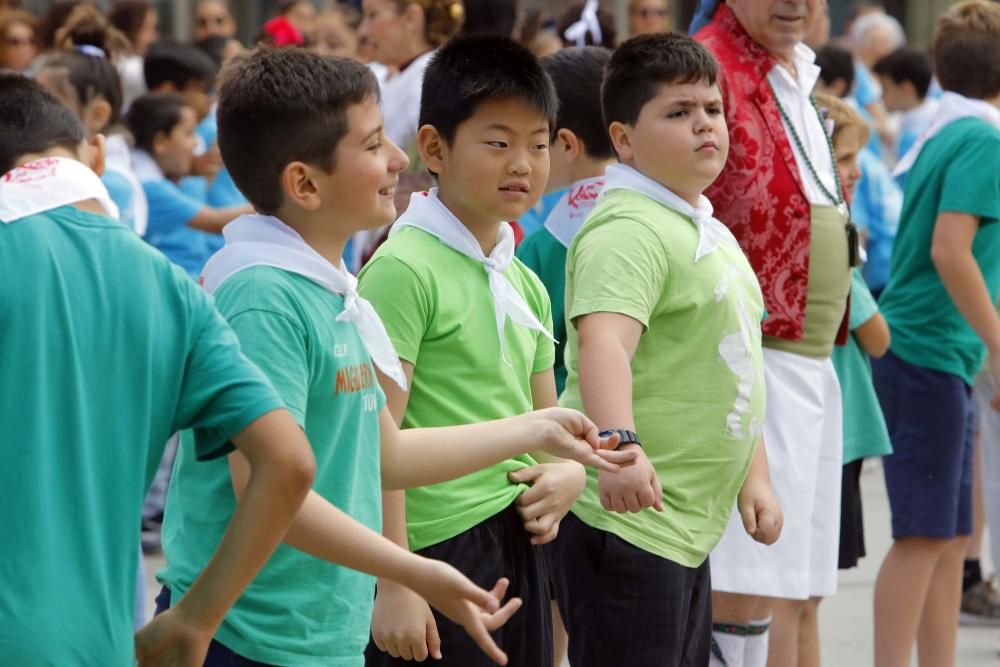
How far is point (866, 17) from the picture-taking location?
15.4 m

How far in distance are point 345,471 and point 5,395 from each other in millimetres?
592

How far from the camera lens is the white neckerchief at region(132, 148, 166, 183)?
22.4ft

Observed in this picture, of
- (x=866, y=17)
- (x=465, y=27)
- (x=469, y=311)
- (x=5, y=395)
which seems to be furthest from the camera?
(x=866, y=17)

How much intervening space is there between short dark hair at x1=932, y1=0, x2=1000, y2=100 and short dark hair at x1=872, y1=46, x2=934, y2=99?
18.8 ft

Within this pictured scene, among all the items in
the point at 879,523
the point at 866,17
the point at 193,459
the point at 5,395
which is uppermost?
the point at 5,395

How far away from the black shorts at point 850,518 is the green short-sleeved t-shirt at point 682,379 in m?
1.30

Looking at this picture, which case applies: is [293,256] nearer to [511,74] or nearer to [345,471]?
[345,471]

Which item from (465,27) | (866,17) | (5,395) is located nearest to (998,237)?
(465,27)

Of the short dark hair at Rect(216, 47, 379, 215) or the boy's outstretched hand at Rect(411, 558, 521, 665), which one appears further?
the short dark hair at Rect(216, 47, 379, 215)

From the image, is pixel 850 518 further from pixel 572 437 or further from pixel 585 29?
pixel 585 29

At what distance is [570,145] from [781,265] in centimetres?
60

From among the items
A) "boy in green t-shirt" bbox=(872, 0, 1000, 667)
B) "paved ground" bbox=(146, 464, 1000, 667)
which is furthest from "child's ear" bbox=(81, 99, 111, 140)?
"boy in green t-shirt" bbox=(872, 0, 1000, 667)

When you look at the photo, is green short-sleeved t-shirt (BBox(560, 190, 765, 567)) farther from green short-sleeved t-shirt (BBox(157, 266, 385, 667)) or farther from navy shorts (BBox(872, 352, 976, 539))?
navy shorts (BBox(872, 352, 976, 539))

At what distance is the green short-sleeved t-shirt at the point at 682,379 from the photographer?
314 cm
